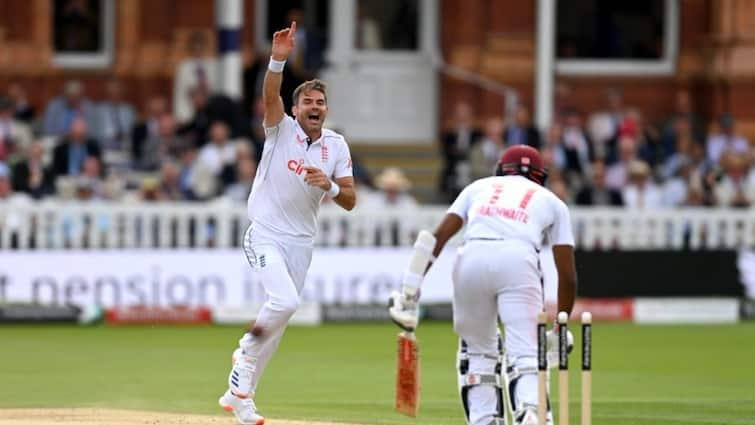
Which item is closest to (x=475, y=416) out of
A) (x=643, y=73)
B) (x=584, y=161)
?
(x=584, y=161)

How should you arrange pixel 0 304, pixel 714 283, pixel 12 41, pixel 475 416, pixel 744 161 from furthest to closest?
pixel 12 41
pixel 744 161
pixel 714 283
pixel 0 304
pixel 475 416

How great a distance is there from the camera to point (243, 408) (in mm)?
11852

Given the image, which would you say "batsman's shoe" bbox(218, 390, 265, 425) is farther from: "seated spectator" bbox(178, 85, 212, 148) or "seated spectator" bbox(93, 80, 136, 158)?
"seated spectator" bbox(93, 80, 136, 158)

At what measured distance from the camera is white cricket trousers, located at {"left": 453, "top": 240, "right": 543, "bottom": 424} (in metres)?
10.6

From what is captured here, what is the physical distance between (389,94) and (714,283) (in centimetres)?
587

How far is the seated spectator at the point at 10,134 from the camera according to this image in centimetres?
2225

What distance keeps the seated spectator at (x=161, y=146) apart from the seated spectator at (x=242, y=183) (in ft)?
3.78

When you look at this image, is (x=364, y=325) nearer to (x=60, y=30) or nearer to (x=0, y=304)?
(x=0, y=304)

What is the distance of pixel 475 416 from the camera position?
1084 centimetres

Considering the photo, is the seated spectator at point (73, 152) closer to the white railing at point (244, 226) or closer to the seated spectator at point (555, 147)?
the white railing at point (244, 226)

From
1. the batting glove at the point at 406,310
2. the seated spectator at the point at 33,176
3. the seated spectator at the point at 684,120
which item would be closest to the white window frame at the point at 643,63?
the seated spectator at the point at 684,120

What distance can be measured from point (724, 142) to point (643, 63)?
8.16ft

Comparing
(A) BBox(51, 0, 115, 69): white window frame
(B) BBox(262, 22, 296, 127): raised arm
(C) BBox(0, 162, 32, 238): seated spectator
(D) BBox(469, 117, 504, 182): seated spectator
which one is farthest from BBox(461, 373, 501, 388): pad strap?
(A) BBox(51, 0, 115, 69): white window frame

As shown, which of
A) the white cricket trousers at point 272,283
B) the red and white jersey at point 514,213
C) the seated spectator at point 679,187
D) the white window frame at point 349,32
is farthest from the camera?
the white window frame at point 349,32
